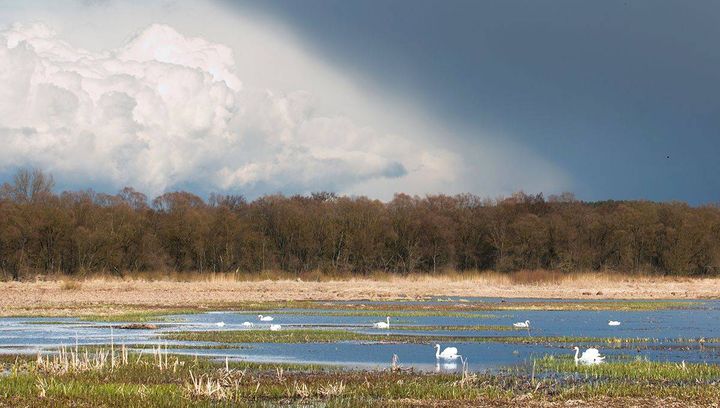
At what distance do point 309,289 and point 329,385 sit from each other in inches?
2344

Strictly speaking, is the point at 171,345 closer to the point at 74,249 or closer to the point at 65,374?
the point at 65,374

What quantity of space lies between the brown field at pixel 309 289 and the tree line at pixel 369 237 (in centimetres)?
1009

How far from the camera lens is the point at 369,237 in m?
107

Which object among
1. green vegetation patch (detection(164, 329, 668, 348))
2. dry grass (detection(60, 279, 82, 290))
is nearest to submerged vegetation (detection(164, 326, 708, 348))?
green vegetation patch (detection(164, 329, 668, 348))

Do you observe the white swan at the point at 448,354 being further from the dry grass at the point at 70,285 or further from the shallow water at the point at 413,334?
the dry grass at the point at 70,285

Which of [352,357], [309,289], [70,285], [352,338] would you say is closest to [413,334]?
[352,338]

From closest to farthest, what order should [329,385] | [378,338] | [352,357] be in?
[329,385]
[352,357]
[378,338]

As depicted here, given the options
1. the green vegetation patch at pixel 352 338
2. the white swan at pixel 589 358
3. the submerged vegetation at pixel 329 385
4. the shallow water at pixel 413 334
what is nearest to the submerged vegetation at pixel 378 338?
the green vegetation patch at pixel 352 338

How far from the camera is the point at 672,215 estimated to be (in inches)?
4343

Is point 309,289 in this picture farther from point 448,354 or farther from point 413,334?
point 448,354

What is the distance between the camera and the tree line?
99.7 meters

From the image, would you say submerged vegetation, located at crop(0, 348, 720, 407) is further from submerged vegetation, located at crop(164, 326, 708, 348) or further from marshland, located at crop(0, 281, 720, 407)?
submerged vegetation, located at crop(164, 326, 708, 348)

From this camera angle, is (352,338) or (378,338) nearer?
(352,338)

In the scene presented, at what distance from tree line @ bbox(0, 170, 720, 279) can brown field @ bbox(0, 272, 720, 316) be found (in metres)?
10.1
